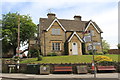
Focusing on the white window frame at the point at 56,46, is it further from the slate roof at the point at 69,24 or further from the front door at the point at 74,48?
the slate roof at the point at 69,24

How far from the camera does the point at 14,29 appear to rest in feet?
110

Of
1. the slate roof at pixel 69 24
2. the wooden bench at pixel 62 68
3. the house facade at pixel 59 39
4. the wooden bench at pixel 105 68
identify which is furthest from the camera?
the slate roof at pixel 69 24

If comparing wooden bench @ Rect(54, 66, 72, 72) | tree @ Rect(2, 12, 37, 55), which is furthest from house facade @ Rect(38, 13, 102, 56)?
wooden bench @ Rect(54, 66, 72, 72)

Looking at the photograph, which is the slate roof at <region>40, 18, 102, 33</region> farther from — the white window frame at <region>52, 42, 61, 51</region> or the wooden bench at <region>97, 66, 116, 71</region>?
the wooden bench at <region>97, 66, 116, 71</region>

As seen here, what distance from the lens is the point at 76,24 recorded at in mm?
35281

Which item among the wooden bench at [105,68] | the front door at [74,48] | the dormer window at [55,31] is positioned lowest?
the wooden bench at [105,68]

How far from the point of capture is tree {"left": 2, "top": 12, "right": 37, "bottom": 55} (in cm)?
3313

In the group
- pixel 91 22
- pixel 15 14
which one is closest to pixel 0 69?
pixel 15 14

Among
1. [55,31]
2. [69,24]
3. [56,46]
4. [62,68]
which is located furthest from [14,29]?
[62,68]

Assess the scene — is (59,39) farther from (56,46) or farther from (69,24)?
(69,24)

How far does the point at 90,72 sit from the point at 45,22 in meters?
17.4

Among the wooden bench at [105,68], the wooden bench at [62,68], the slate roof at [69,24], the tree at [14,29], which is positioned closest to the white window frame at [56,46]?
the slate roof at [69,24]

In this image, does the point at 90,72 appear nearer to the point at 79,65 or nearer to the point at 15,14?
the point at 79,65

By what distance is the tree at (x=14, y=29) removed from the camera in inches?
1304
